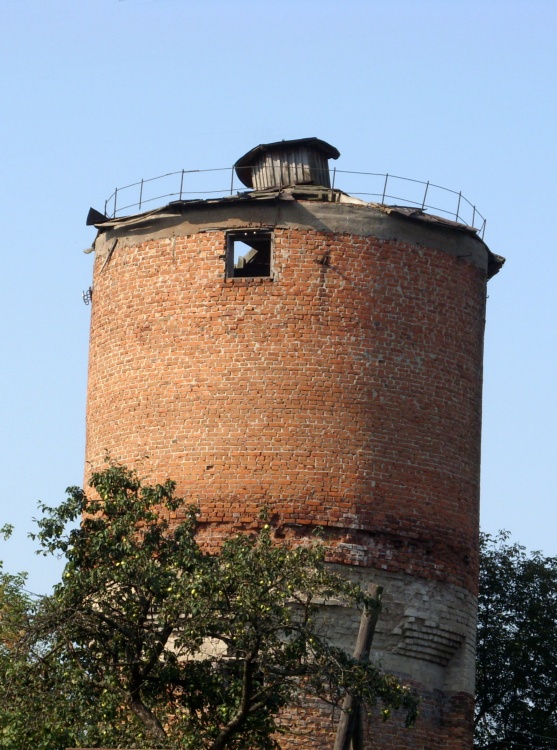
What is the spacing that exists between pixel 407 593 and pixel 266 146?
26.4 feet

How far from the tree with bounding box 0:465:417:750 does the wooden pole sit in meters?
0.27

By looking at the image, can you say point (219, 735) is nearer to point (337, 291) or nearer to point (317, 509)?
point (317, 509)

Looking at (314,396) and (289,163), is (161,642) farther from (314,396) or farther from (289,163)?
(289,163)

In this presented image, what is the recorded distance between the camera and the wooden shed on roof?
26.4 metres

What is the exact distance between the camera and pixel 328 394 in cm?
2305

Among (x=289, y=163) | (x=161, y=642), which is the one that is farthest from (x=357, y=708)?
(x=289, y=163)

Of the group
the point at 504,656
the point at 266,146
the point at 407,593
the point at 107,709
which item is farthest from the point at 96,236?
the point at 504,656

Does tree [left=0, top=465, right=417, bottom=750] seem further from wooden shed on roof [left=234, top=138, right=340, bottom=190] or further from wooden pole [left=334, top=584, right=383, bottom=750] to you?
wooden shed on roof [left=234, top=138, right=340, bottom=190]

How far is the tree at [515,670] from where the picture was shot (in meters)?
30.4

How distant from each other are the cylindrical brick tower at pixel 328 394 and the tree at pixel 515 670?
6.96 metres

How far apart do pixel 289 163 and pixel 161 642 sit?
10116 millimetres

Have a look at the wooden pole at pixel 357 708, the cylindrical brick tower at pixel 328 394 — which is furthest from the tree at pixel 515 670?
the wooden pole at pixel 357 708

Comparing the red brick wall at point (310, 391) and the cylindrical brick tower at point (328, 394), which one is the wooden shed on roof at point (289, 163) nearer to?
the cylindrical brick tower at point (328, 394)

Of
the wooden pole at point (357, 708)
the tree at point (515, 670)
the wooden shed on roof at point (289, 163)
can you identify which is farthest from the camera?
the tree at point (515, 670)
